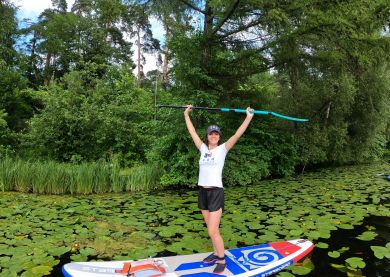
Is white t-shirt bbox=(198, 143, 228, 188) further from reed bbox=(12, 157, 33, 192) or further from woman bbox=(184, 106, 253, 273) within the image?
reed bbox=(12, 157, 33, 192)

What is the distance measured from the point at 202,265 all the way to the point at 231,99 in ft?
21.6

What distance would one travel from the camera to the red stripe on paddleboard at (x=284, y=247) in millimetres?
4258

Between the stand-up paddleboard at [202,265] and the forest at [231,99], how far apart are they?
4.50 meters

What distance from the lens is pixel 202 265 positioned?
12.9 ft

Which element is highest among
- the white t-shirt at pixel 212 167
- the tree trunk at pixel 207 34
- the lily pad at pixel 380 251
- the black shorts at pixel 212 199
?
the tree trunk at pixel 207 34

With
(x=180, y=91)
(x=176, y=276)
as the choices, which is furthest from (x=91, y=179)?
(x=176, y=276)

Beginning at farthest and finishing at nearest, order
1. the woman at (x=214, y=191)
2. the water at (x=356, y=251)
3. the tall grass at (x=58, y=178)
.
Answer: the tall grass at (x=58, y=178), the water at (x=356, y=251), the woman at (x=214, y=191)

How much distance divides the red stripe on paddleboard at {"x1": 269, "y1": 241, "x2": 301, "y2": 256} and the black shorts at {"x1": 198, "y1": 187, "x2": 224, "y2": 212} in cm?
113

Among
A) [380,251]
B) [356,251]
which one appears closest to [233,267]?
[356,251]

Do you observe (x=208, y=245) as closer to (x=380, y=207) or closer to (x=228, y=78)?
(x=380, y=207)

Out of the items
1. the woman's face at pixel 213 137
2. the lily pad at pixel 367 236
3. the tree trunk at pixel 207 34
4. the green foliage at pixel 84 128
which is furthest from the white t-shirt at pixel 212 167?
the green foliage at pixel 84 128

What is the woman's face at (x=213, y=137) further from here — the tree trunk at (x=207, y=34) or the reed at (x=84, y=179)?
the tree trunk at (x=207, y=34)

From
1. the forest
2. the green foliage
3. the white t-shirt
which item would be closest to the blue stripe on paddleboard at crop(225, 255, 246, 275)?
the white t-shirt

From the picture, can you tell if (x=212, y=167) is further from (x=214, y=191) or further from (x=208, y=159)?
(x=214, y=191)
